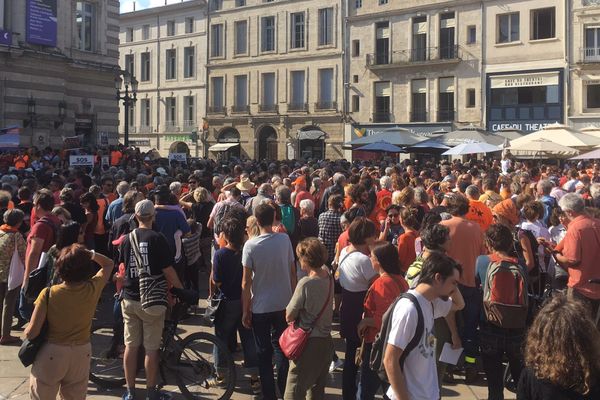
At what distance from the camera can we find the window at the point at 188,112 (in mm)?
51594

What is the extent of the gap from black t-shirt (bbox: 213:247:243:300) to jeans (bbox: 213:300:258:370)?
93 millimetres

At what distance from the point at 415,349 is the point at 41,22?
26.6 meters

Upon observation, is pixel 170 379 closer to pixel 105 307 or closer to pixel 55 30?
pixel 105 307

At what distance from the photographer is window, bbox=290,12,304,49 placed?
4572 cm

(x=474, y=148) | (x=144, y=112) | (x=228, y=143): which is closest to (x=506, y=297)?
(x=474, y=148)

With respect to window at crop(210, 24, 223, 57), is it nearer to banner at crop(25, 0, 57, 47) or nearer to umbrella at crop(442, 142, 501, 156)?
banner at crop(25, 0, 57, 47)

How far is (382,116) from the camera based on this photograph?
42094mm

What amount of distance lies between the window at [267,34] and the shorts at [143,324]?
42.7 meters

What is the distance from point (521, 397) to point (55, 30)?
2781 centimetres

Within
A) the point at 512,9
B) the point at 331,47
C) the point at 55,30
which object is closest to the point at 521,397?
the point at 55,30

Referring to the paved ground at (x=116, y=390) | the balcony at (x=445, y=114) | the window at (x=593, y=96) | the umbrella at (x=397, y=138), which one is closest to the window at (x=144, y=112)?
the balcony at (x=445, y=114)

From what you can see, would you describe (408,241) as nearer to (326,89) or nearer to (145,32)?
(326,89)

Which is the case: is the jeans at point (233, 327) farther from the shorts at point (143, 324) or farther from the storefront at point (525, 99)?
the storefront at point (525, 99)

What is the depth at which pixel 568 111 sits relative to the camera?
3519cm
